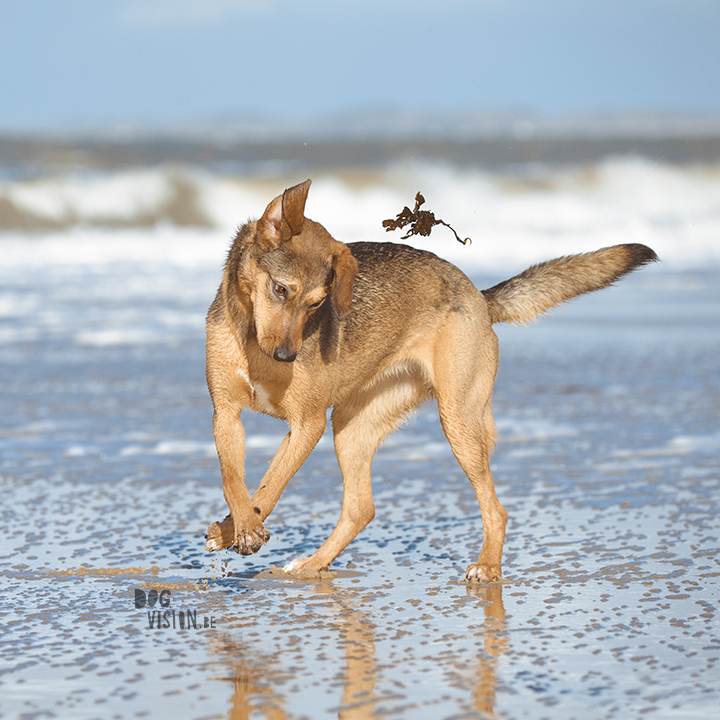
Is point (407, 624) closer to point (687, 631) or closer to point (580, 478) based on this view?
point (687, 631)

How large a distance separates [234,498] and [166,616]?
0.74 metres

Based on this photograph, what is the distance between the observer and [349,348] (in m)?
5.47

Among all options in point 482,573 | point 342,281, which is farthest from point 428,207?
point 482,573

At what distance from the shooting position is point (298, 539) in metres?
5.68

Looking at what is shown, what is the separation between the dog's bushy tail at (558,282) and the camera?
612 cm

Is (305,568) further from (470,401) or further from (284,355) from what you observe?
(470,401)

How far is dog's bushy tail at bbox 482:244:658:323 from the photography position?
612 centimetres

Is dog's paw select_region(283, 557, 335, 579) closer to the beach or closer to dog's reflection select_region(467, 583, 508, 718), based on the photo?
the beach

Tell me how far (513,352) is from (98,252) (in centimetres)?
1149

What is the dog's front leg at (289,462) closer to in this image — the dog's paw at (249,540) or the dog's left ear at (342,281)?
the dog's paw at (249,540)

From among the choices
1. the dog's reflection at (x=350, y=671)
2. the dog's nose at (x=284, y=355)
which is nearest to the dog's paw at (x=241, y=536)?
the dog's reflection at (x=350, y=671)

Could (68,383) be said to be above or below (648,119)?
below

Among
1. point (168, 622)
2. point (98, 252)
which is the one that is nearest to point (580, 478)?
point (168, 622)

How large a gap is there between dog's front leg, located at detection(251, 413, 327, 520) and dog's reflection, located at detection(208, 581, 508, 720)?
2.22 ft
